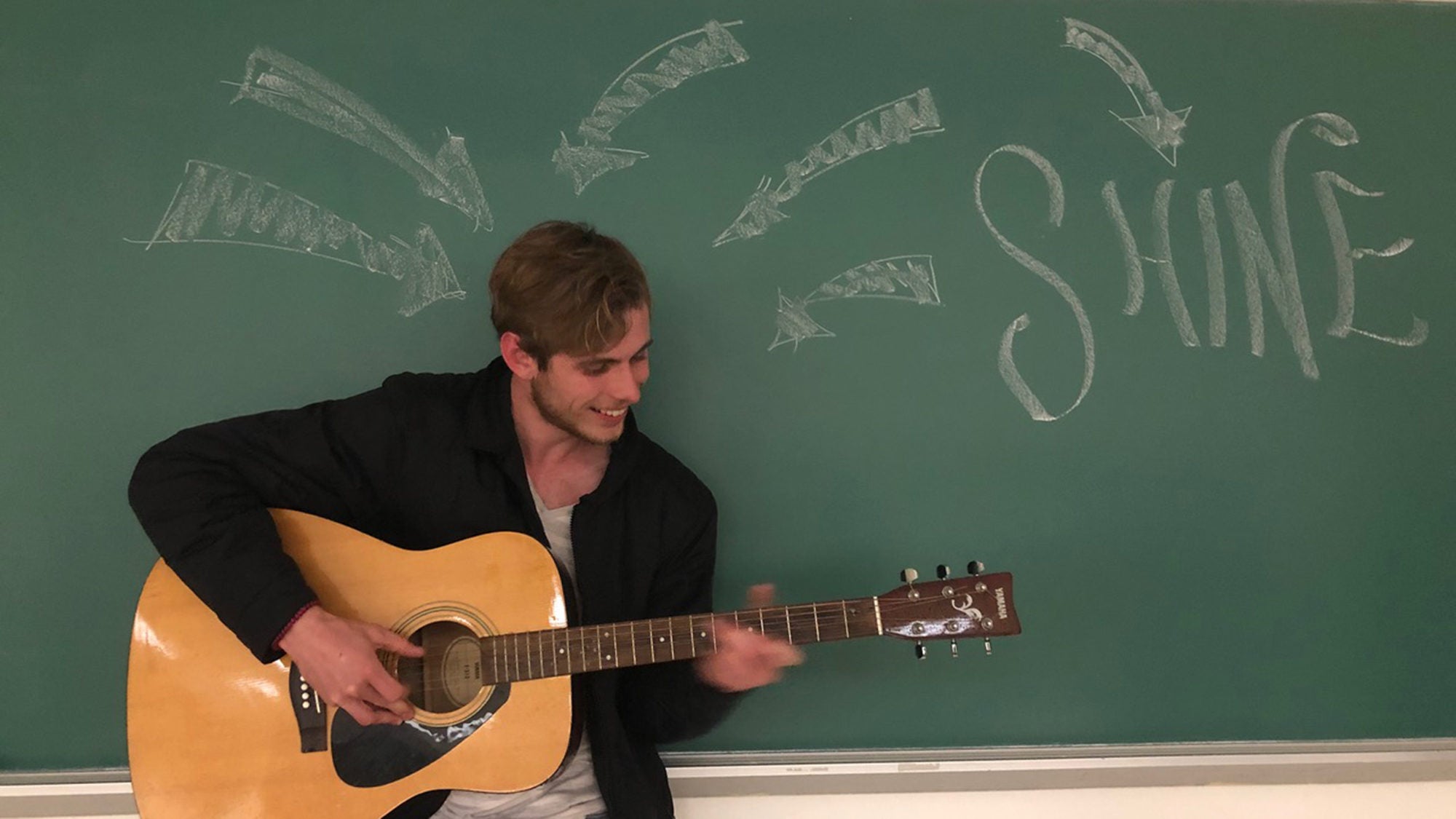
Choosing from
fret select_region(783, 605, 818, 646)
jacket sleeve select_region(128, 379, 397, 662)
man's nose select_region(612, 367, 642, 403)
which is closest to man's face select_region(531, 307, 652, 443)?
man's nose select_region(612, 367, 642, 403)

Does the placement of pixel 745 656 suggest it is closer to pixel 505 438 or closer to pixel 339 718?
pixel 505 438

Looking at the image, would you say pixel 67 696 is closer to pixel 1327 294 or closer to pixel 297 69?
pixel 297 69

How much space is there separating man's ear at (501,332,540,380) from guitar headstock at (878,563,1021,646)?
67cm

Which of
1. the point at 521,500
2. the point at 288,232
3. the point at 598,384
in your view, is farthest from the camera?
the point at 288,232

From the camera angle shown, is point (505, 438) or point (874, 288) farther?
point (874, 288)

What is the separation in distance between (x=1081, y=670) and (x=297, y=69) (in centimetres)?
181

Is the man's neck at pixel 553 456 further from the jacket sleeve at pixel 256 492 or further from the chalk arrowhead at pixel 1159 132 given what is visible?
the chalk arrowhead at pixel 1159 132

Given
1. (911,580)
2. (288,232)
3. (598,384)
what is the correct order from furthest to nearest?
(288,232) < (598,384) < (911,580)

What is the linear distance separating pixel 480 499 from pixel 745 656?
1.73 feet

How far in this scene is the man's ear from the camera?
1.64 meters

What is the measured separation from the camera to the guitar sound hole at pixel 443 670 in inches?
62.9

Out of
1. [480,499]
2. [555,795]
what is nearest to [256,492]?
[480,499]

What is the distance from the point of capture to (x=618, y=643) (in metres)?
1.54

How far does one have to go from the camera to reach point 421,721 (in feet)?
5.15
